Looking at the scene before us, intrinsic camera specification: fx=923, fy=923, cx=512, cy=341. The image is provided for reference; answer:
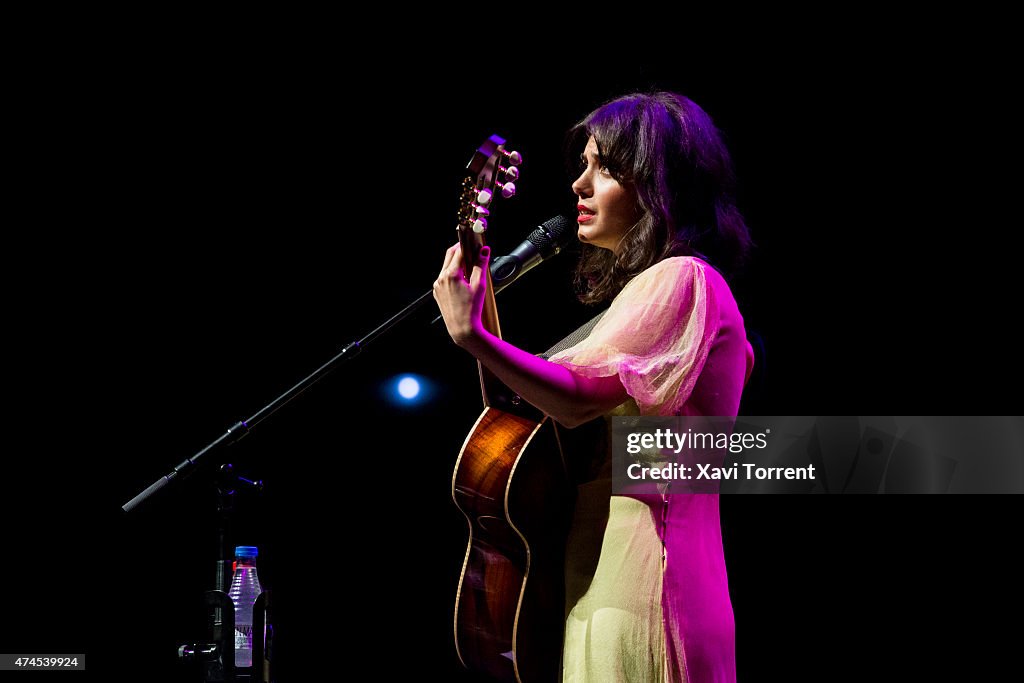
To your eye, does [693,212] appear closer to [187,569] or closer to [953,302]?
[953,302]

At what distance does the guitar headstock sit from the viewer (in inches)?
55.8

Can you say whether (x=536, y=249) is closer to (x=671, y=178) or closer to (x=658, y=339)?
(x=671, y=178)

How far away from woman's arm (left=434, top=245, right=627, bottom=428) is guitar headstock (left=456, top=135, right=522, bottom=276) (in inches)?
2.4

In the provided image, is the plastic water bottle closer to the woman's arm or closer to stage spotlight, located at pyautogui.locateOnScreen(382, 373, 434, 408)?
stage spotlight, located at pyautogui.locateOnScreen(382, 373, 434, 408)

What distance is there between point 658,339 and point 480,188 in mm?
389

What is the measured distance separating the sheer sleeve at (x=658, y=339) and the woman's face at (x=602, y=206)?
191mm

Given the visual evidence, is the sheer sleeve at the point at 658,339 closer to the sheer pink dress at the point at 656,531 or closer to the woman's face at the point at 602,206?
the sheer pink dress at the point at 656,531

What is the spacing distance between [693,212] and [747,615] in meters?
1.56

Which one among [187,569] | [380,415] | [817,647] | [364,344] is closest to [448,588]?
[380,415]

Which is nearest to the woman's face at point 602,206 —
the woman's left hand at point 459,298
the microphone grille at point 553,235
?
the microphone grille at point 553,235

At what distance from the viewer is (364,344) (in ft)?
6.17

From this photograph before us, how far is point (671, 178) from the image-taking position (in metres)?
1.55

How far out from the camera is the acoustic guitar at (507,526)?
1.43 meters

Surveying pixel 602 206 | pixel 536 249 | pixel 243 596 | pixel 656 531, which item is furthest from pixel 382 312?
pixel 656 531
